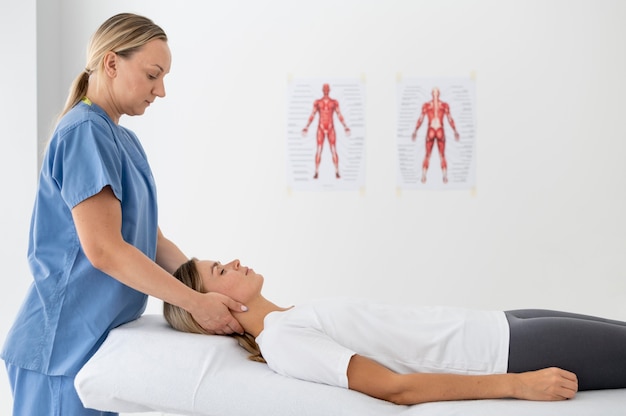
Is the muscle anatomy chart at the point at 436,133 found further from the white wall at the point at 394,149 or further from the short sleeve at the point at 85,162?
the short sleeve at the point at 85,162

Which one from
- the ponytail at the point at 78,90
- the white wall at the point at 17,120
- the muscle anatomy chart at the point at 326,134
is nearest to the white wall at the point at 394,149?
the muscle anatomy chart at the point at 326,134

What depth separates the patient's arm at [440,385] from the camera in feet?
4.24

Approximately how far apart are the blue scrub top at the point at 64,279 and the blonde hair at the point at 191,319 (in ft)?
0.57

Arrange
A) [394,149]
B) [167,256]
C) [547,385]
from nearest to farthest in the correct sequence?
[547,385], [167,256], [394,149]

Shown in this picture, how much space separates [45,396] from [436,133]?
6.50 feet

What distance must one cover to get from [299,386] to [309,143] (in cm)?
170

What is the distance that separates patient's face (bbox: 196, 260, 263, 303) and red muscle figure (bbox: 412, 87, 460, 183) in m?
1.43

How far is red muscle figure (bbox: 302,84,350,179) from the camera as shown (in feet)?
9.39

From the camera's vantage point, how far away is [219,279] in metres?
1.59

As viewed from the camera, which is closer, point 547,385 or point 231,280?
point 547,385

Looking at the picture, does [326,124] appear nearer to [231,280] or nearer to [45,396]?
[231,280]

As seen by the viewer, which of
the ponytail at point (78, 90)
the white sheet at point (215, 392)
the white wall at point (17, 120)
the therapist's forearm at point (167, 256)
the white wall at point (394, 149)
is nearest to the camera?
the white sheet at point (215, 392)

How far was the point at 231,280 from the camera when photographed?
1.59 m

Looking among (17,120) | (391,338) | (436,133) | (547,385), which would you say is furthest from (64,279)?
(436,133)
